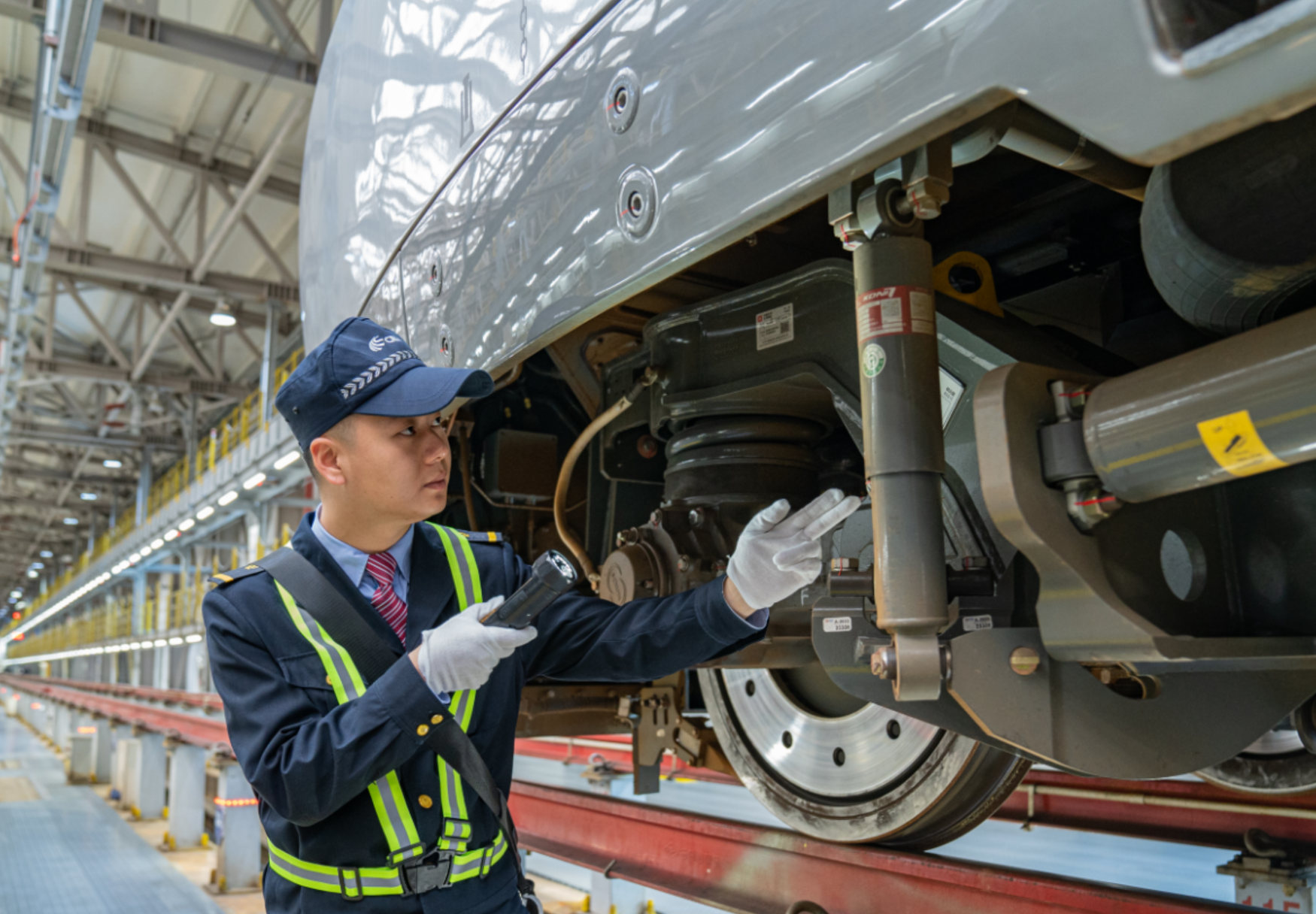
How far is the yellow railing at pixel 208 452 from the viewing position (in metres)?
13.8

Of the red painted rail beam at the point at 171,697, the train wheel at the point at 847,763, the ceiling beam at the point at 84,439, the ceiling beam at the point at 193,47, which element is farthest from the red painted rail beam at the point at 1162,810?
the ceiling beam at the point at 84,439

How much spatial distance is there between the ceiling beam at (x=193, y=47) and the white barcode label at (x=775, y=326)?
7878mm

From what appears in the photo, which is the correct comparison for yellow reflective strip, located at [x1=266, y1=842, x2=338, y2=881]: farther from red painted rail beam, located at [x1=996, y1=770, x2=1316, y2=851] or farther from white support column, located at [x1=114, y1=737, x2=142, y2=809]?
white support column, located at [x1=114, y1=737, x2=142, y2=809]

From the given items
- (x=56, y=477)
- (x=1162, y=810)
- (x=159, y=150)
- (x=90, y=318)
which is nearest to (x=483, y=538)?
(x=1162, y=810)

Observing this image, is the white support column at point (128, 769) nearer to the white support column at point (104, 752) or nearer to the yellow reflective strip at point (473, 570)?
the white support column at point (104, 752)

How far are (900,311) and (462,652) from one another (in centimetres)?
65

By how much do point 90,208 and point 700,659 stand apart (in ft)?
50.1

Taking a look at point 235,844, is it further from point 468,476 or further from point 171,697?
point 171,697

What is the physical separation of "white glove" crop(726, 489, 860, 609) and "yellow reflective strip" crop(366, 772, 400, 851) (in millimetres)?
538

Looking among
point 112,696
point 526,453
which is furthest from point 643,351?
point 112,696

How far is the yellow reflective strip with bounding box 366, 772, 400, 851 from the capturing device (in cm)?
125

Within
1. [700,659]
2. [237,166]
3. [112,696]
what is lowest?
[112,696]

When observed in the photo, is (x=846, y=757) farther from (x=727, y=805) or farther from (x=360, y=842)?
(x=727, y=805)

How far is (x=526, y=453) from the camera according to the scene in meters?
2.63
